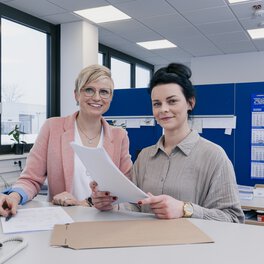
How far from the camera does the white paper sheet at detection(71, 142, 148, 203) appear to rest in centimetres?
100

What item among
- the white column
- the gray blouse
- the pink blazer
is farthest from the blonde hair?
the white column

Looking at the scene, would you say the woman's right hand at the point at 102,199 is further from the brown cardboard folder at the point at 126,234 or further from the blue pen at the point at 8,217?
the blue pen at the point at 8,217

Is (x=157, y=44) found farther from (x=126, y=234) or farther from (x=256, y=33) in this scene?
(x=126, y=234)

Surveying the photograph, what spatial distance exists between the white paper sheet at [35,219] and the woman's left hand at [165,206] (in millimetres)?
271

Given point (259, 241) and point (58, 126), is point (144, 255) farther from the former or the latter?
point (58, 126)

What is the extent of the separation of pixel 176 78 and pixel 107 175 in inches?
19.2

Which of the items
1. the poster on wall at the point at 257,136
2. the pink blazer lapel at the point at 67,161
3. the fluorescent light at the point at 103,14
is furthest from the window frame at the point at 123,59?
the pink blazer lapel at the point at 67,161

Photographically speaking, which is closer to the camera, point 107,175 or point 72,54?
point 107,175

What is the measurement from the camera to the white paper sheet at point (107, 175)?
999 millimetres

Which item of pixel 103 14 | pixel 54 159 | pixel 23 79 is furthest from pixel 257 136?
pixel 23 79

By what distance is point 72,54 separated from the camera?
180 inches

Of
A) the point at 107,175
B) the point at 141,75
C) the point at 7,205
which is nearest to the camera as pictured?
the point at 107,175

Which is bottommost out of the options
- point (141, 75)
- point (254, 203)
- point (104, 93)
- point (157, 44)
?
point (254, 203)

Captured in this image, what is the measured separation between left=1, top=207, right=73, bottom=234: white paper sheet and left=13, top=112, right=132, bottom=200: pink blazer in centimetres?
24
